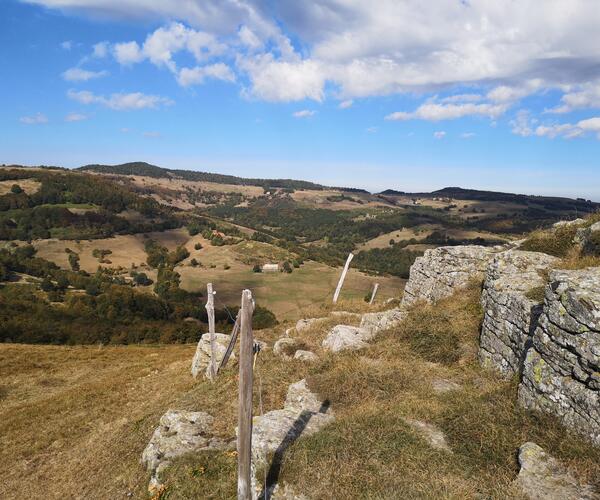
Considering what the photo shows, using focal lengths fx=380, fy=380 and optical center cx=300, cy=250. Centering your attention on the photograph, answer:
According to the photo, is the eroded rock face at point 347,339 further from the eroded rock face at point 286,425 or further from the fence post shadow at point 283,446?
the fence post shadow at point 283,446

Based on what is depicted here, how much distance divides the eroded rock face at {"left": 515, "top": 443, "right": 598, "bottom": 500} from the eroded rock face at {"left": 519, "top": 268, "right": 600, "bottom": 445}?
1.08 metres

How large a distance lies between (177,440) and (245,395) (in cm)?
524

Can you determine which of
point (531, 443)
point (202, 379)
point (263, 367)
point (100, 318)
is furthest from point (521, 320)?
point (100, 318)

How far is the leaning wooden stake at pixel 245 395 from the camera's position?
666 cm

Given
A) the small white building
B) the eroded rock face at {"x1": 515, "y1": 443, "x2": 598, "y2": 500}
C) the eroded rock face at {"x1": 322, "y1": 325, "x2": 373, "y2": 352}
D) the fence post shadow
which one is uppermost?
the eroded rock face at {"x1": 515, "y1": 443, "x2": 598, "y2": 500}

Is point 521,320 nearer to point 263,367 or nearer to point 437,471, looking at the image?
point 437,471

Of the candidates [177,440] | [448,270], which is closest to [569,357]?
[177,440]

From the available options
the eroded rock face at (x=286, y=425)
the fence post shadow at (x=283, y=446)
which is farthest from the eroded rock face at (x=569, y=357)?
the fence post shadow at (x=283, y=446)

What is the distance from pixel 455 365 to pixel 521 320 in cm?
287

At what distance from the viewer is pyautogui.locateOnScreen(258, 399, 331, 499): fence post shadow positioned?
26.0ft

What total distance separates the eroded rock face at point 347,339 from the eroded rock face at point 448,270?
201 inches

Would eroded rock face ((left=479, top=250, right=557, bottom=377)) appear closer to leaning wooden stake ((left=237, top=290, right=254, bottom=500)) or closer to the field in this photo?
the field

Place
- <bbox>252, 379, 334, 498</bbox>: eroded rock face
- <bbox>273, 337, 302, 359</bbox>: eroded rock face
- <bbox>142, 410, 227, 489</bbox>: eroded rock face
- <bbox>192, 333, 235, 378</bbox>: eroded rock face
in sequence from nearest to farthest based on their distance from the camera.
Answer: <bbox>252, 379, 334, 498</bbox>: eroded rock face
<bbox>142, 410, 227, 489</bbox>: eroded rock face
<bbox>273, 337, 302, 359</bbox>: eroded rock face
<bbox>192, 333, 235, 378</bbox>: eroded rock face

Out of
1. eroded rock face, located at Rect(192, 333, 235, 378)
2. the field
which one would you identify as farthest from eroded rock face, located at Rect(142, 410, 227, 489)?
eroded rock face, located at Rect(192, 333, 235, 378)
